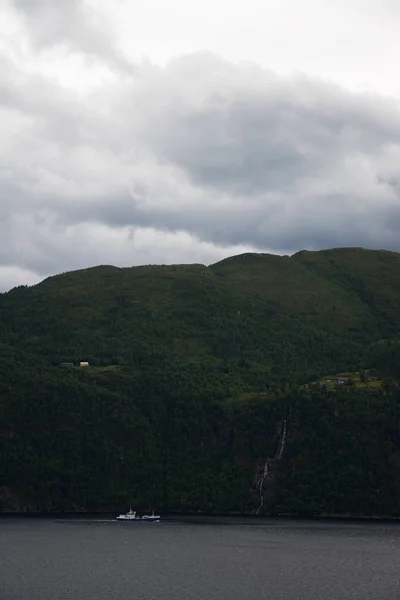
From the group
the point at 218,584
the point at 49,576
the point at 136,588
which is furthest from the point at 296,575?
the point at 49,576

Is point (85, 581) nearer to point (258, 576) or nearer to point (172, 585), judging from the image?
point (172, 585)

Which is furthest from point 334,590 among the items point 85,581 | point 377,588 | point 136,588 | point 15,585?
point 15,585

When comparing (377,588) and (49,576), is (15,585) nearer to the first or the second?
(49,576)

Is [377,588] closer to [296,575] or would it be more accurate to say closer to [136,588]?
[296,575]

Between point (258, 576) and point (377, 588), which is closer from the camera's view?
point (377, 588)

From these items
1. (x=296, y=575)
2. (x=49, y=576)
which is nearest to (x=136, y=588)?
(x=49, y=576)

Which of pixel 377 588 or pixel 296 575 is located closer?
pixel 377 588

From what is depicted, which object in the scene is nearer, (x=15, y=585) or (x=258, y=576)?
(x=15, y=585)
